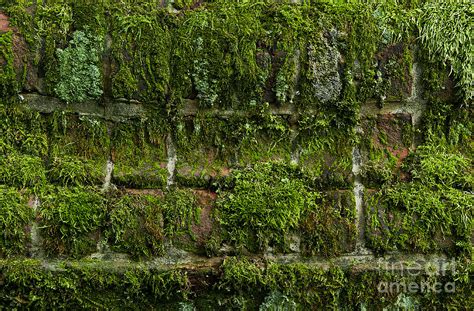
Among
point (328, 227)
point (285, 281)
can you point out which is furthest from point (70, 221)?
point (328, 227)

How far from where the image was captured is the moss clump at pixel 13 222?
1909mm

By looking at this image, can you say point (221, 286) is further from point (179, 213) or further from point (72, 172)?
point (72, 172)

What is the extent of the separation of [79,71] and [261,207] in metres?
0.85

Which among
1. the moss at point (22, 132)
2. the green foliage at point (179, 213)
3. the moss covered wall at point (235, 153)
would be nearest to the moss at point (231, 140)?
the moss covered wall at point (235, 153)

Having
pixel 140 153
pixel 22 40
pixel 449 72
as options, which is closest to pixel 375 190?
pixel 449 72

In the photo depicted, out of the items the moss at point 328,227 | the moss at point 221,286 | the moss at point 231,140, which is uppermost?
the moss at point 231,140

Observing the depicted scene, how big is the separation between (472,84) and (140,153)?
1.35 metres

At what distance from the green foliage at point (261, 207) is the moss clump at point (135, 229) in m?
0.24

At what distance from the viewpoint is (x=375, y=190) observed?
219cm

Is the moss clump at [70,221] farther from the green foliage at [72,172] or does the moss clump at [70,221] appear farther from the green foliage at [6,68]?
the green foliage at [6,68]

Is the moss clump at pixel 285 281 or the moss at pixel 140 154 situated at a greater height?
the moss at pixel 140 154

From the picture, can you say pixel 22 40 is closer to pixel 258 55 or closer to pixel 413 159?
pixel 258 55

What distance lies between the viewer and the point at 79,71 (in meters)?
2.10

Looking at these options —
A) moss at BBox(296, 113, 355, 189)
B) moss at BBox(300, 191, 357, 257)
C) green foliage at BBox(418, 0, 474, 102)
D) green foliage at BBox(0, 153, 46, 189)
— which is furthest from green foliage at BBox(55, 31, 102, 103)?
green foliage at BBox(418, 0, 474, 102)
